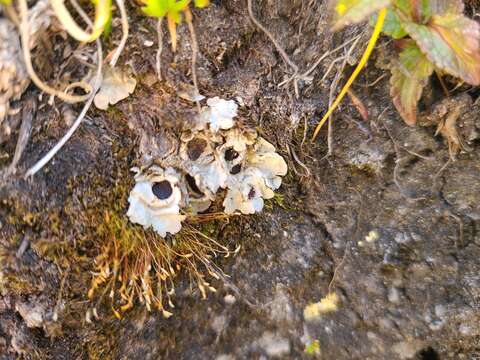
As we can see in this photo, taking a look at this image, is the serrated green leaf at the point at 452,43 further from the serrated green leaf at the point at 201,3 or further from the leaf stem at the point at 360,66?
the serrated green leaf at the point at 201,3

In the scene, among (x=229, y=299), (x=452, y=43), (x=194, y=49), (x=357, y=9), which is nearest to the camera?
(x=357, y=9)

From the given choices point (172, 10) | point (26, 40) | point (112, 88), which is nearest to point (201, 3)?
point (172, 10)

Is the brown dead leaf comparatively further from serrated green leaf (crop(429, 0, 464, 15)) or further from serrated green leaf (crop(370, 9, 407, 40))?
serrated green leaf (crop(429, 0, 464, 15))

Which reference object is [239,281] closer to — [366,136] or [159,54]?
[366,136]

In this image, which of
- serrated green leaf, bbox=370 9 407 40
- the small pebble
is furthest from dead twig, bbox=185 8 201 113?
the small pebble

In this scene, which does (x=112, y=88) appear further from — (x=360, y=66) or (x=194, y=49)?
(x=360, y=66)

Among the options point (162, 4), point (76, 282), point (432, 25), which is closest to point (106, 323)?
point (76, 282)

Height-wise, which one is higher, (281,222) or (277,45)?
(277,45)
